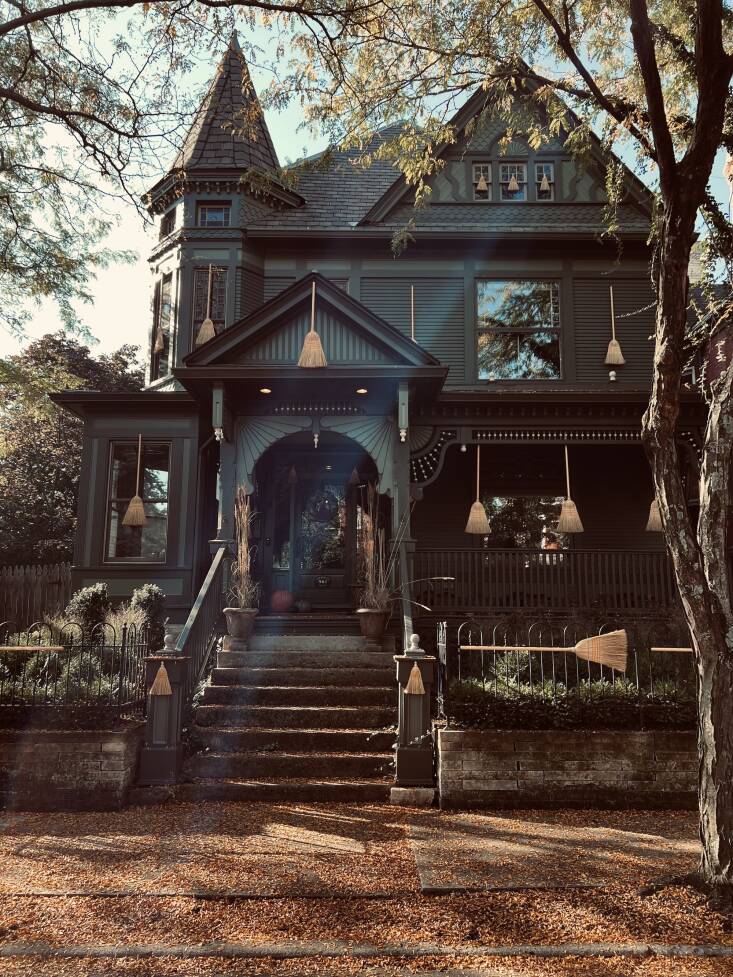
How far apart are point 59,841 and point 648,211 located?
1430 cm

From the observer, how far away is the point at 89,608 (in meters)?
10.4

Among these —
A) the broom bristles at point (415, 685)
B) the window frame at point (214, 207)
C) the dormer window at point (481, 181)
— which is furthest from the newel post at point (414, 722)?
the dormer window at point (481, 181)

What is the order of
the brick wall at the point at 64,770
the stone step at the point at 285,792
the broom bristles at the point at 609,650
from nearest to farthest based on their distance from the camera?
1. the broom bristles at the point at 609,650
2. the brick wall at the point at 64,770
3. the stone step at the point at 285,792

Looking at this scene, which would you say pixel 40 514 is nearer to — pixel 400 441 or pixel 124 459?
pixel 124 459

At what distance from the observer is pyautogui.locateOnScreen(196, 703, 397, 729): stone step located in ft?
26.6

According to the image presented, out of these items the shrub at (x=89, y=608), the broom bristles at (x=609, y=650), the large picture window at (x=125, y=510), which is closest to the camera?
the broom bristles at (x=609, y=650)

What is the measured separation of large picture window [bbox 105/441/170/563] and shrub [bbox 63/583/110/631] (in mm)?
2527

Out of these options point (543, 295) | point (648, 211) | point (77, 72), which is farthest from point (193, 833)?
point (648, 211)

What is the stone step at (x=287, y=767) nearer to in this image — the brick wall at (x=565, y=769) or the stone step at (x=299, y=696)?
the brick wall at (x=565, y=769)

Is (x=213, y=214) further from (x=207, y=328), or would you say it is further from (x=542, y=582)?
(x=542, y=582)

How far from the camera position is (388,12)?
7.86 m

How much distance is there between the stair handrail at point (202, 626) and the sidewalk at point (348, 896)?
1955 mm

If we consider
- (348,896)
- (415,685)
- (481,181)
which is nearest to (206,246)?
(481,181)

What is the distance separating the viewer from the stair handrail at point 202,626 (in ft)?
27.0
